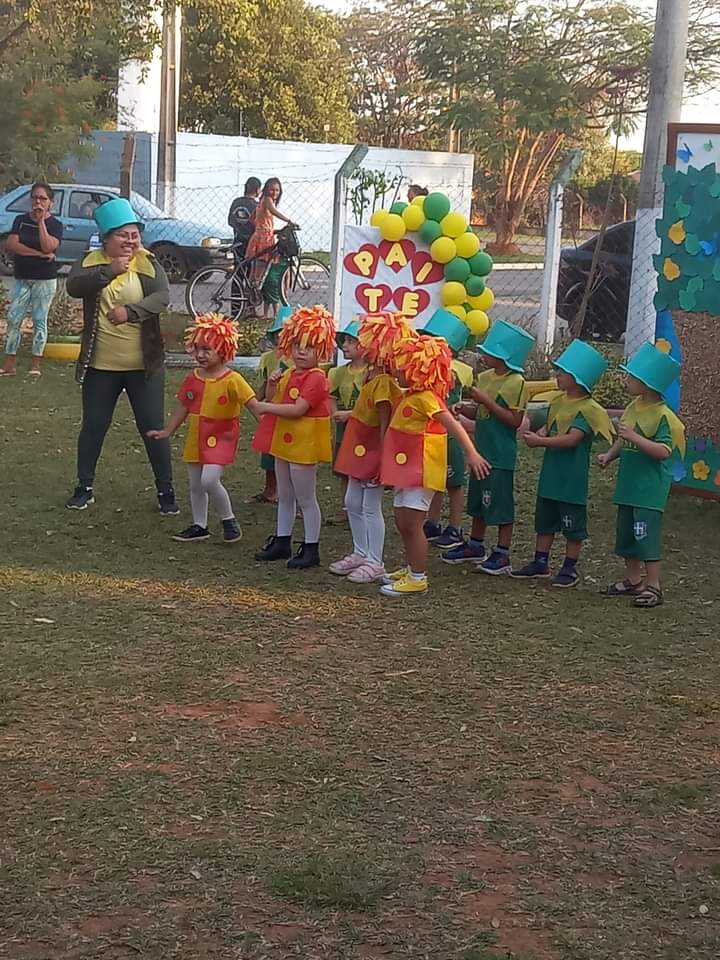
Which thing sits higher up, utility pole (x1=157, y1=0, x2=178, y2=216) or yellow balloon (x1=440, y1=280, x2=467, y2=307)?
utility pole (x1=157, y1=0, x2=178, y2=216)

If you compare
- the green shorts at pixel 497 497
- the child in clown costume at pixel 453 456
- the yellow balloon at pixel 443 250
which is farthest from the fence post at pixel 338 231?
the green shorts at pixel 497 497

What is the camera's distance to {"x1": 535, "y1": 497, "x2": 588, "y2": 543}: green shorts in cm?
641

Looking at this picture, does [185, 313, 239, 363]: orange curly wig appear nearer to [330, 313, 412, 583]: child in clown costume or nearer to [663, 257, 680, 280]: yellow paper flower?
[330, 313, 412, 583]: child in clown costume

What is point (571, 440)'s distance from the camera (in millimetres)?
6270

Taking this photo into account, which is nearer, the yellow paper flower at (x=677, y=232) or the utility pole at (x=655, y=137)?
the yellow paper flower at (x=677, y=232)

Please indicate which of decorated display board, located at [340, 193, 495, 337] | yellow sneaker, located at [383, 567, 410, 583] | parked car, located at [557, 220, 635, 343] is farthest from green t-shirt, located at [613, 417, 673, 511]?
parked car, located at [557, 220, 635, 343]

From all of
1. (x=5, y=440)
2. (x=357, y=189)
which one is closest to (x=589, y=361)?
(x=5, y=440)

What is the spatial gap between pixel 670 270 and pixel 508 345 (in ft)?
7.16

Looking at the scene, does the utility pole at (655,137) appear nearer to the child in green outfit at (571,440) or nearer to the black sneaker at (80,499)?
the child in green outfit at (571,440)

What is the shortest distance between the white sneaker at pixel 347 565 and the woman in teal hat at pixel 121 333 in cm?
145

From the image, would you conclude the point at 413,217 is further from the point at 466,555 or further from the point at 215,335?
the point at 466,555

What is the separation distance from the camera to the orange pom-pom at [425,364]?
5973 millimetres

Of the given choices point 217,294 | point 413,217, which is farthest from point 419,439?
point 217,294

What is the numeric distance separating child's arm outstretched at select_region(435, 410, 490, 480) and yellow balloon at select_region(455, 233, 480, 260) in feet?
11.6
